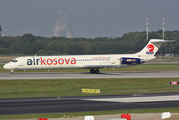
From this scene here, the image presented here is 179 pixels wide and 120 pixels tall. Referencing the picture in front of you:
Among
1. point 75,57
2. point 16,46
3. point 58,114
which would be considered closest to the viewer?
point 58,114

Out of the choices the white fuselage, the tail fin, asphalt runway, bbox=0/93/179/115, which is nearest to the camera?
asphalt runway, bbox=0/93/179/115

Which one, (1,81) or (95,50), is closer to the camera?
(1,81)

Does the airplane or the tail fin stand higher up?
the tail fin

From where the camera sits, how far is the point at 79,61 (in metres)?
45.2

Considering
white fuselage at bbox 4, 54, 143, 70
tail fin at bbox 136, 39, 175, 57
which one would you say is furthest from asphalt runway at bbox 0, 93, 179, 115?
tail fin at bbox 136, 39, 175, 57

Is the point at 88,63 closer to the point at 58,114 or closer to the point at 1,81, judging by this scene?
the point at 1,81

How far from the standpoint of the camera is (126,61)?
45750mm

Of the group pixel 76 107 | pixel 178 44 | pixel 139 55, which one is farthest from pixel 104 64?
pixel 178 44

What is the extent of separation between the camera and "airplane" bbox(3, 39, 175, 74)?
43.8 metres

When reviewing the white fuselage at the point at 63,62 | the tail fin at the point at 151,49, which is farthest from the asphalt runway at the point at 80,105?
the tail fin at the point at 151,49

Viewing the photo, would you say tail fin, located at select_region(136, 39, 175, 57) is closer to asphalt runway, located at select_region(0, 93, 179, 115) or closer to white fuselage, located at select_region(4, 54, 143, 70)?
white fuselage, located at select_region(4, 54, 143, 70)

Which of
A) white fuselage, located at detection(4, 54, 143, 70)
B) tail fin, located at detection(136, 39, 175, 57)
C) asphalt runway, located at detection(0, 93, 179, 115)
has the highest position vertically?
tail fin, located at detection(136, 39, 175, 57)

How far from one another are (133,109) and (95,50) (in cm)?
8793

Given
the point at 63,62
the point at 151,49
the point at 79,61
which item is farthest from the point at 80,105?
the point at 151,49
